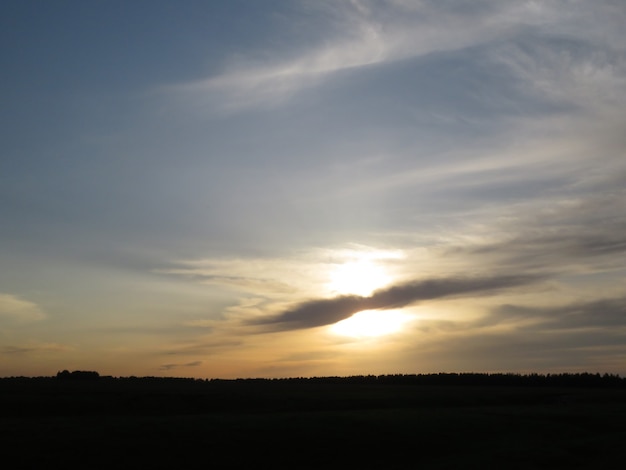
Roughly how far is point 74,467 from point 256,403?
4281 centimetres

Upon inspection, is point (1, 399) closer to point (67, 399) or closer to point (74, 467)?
point (67, 399)

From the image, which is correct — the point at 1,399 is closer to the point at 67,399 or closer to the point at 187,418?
the point at 67,399

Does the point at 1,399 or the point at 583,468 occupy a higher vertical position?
the point at 1,399

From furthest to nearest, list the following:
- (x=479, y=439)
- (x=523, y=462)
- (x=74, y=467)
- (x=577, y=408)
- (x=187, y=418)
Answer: (x=577, y=408), (x=187, y=418), (x=479, y=439), (x=523, y=462), (x=74, y=467)

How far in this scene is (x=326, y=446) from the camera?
182ft

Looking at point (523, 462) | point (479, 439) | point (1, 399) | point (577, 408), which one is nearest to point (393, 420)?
point (479, 439)

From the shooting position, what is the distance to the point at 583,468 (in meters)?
47.2

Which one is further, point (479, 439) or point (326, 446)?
point (479, 439)

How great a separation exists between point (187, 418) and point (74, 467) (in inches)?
778

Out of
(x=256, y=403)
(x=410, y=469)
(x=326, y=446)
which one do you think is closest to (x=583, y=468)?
(x=410, y=469)

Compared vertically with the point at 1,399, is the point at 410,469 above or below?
below

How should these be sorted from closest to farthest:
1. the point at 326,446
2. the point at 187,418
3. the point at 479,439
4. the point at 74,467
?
the point at 74,467
the point at 326,446
the point at 479,439
the point at 187,418

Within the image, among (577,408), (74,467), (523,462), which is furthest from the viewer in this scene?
(577,408)

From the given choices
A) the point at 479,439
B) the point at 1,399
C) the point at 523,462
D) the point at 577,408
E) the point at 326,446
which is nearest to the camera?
the point at 523,462
